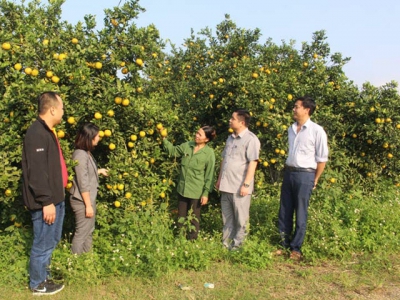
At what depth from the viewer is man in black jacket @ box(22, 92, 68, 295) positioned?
3213 mm

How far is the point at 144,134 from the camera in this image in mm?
4477

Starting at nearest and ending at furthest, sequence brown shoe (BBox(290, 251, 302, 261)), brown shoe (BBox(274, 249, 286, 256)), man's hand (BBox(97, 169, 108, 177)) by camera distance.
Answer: man's hand (BBox(97, 169, 108, 177)) < brown shoe (BBox(290, 251, 302, 261)) < brown shoe (BBox(274, 249, 286, 256))

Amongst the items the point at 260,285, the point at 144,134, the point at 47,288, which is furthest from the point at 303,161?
the point at 47,288

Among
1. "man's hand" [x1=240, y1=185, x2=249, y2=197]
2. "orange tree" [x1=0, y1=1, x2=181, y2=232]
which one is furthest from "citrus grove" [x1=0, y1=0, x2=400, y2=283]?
"man's hand" [x1=240, y1=185, x2=249, y2=197]

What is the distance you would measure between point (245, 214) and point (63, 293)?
2058mm

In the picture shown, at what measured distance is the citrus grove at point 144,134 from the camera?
12.7 feet

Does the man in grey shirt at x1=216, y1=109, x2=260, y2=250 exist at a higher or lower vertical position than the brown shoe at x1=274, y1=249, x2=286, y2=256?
higher

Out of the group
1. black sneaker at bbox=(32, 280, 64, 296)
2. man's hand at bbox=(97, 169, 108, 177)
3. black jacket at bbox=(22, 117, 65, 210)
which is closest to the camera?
black jacket at bbox=(22, 117, 65, 210)

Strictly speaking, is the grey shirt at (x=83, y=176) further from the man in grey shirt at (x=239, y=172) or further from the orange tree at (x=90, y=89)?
the man in grey shirt at (x=239, y=172)

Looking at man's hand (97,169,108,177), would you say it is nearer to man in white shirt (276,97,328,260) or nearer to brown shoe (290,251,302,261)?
man in white shirt (276,97,328,260)

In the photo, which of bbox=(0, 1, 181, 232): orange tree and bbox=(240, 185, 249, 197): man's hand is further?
bbox=(240, 185, 249, 197): man's hand

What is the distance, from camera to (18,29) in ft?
13.2

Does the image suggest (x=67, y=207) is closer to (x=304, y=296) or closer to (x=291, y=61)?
(x=304, y=296)

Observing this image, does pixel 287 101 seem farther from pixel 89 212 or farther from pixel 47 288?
pixel 47 288
